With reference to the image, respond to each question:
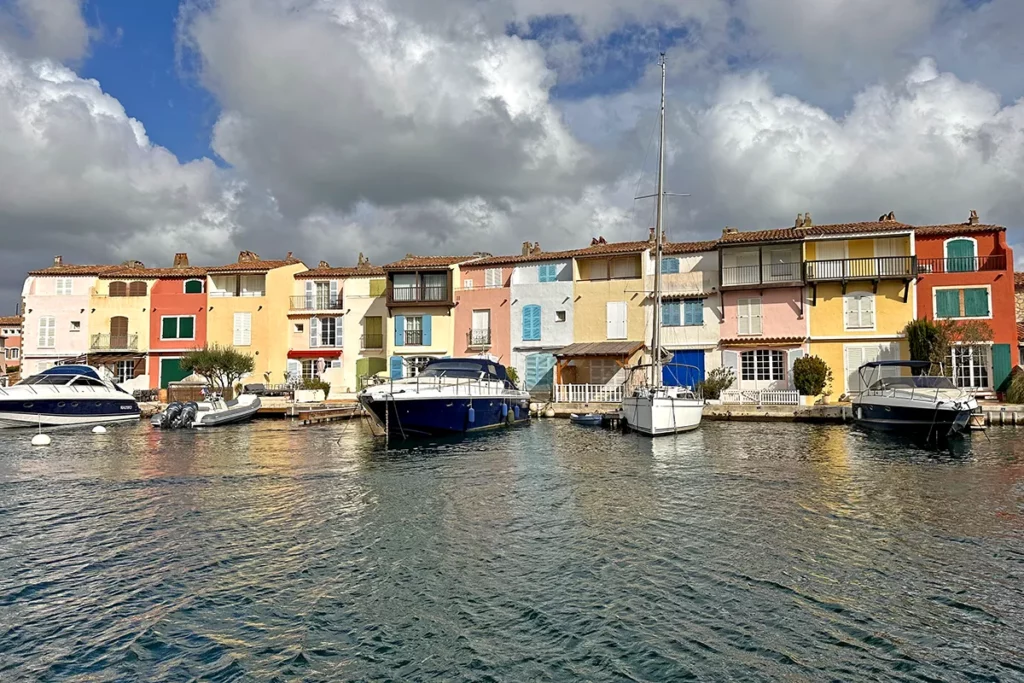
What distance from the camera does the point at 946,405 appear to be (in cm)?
2364

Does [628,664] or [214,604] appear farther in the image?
[214,604]

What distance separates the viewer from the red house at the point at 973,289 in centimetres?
3247

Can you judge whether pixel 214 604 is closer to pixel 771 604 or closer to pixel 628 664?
pixel 628 664

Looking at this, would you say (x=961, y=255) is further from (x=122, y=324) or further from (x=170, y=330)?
(x=122, y=324)

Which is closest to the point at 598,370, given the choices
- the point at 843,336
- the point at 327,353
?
the point at 843,336

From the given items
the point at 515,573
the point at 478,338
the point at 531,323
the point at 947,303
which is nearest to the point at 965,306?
the point at 947,303

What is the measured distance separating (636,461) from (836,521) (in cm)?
782

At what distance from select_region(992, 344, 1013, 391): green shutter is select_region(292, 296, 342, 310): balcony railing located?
3569 cm

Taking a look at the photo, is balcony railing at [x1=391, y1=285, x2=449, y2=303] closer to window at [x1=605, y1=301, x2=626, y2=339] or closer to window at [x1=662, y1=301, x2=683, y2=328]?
window at [x1=605, y1=301, x2=626, y2=339]

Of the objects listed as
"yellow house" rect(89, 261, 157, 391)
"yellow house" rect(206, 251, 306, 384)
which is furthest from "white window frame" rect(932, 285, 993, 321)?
→ "yellow house" rect(89, 261, 157, 391)

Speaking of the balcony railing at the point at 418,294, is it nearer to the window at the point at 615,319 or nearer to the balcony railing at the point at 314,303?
the balcony railing at the point at 314,303

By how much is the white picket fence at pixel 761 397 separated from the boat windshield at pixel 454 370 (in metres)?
12.9

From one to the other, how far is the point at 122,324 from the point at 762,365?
39.3 metres

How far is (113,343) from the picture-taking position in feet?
148
